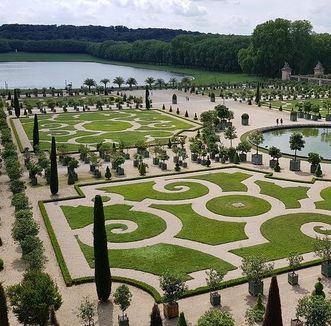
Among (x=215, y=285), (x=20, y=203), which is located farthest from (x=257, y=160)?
(x=215, y=285)

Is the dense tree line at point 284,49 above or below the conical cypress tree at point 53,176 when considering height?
above

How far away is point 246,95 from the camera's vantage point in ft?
333

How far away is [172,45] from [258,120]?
122462 mm

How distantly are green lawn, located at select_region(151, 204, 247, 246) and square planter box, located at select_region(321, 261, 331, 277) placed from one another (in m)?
5.85

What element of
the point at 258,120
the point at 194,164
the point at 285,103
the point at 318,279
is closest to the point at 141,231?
the point at 318,279

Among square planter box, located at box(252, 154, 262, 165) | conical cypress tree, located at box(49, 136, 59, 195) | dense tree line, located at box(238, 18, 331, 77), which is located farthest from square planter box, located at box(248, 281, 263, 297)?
dense tree line, located at box(238, 18, 331, 77)

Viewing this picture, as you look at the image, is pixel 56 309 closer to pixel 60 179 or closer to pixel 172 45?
pixel 60 179

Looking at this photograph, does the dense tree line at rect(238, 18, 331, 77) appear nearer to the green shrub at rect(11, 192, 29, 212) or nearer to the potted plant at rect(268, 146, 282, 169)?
the potted plant at rect(268, 146, 282, 169)

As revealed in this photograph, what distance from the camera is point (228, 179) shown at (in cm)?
4441

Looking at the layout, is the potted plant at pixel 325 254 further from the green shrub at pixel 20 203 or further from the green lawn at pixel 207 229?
the green shrub at pixel 20 203

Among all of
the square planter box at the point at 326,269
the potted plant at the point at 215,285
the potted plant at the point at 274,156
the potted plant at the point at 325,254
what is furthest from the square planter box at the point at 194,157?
the potted plant at the point at 215,285

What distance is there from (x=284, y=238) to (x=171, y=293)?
36.5 ft

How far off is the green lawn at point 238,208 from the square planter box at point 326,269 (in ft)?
29.7

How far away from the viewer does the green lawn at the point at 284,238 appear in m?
29.3
